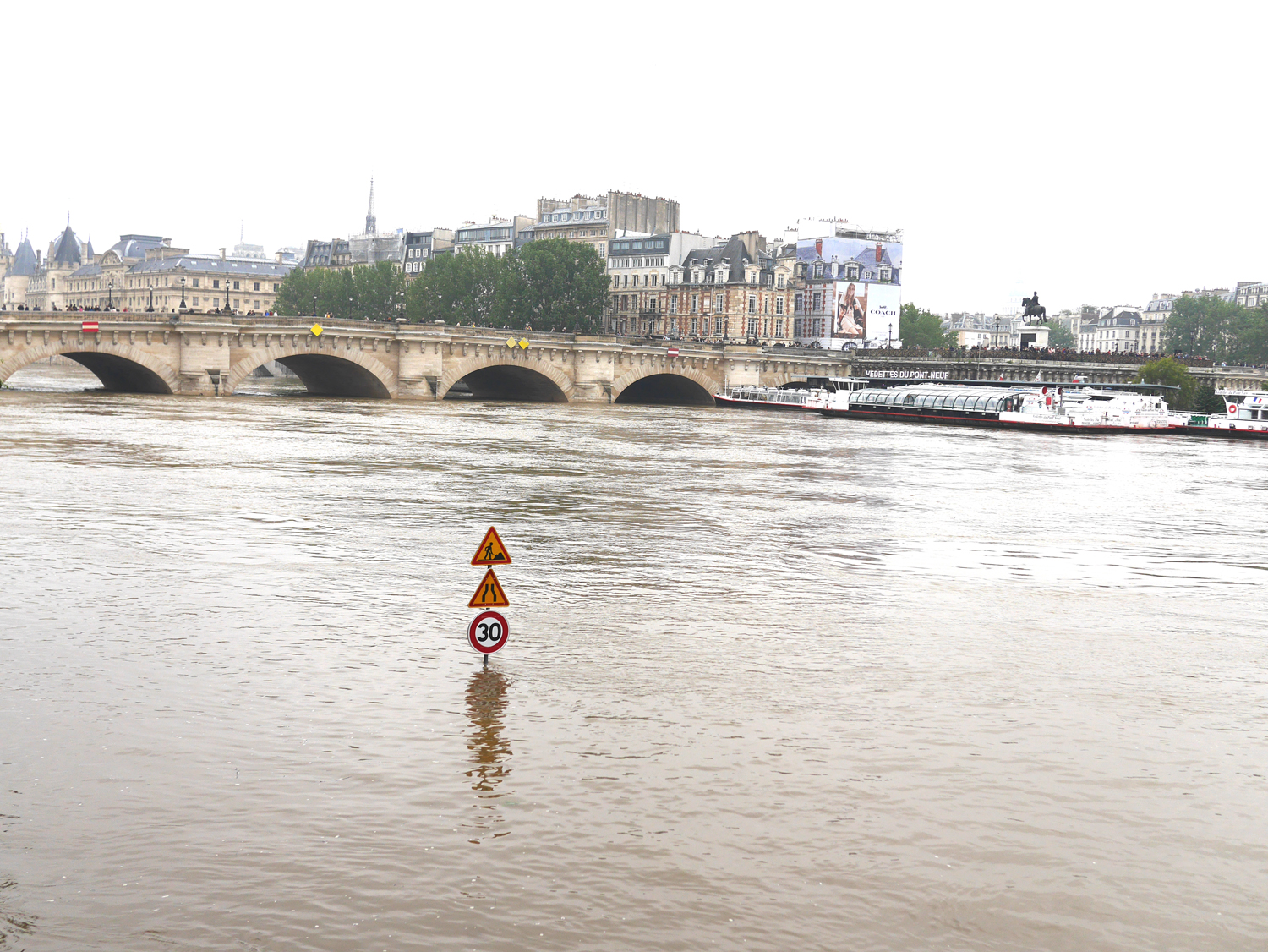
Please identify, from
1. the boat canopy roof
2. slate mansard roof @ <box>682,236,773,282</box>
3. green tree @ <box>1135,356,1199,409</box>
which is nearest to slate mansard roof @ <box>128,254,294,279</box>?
slate mansard roof @ <box>682,236,773,282</box>

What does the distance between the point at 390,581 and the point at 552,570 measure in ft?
7.50

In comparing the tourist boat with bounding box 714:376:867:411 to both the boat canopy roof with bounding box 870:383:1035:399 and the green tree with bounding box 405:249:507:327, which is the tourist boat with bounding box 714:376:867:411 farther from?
the green tree with bounding box 405:249:507:327

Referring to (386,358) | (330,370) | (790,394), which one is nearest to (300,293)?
(330,370)

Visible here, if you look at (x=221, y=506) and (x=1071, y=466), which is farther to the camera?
(x=1071, y=466)

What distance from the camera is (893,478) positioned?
3538 centimetres

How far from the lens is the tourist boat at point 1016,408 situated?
7006cm

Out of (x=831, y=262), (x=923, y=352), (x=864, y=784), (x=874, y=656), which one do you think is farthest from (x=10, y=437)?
(x=831, y=262)

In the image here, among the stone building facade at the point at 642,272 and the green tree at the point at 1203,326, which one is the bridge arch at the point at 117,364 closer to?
the stone building facade at the point at 642,272

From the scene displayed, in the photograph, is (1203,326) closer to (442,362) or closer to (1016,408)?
(1016,408)

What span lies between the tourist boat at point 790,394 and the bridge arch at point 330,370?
2343 cm

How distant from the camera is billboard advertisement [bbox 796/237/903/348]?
125 meters

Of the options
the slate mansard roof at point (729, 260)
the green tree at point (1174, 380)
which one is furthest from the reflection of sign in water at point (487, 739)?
the slate mansard roof at point (729, 260)

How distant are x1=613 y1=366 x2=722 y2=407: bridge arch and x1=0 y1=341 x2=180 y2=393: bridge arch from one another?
89.5ft

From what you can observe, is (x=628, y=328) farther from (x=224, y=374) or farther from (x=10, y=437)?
(x=10, y=437)
